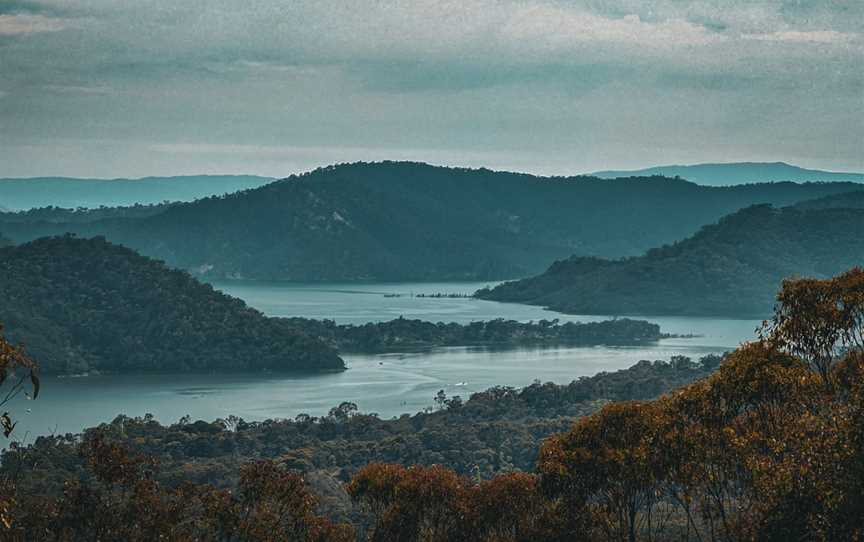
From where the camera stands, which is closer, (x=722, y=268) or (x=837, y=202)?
(x=722, y=268)

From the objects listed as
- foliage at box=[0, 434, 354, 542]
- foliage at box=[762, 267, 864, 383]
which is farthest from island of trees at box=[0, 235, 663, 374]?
foliage at box=[762, 267, 864, 383]

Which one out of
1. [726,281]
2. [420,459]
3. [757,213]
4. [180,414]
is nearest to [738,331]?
[726,281]

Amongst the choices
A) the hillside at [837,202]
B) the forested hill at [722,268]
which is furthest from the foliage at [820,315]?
the hillside at [837,202]

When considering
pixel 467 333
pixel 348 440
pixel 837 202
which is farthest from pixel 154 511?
pixel 837 202

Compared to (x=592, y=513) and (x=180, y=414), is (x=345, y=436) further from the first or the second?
(x=592, y=513)

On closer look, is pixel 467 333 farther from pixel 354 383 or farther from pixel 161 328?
pixel 354 383

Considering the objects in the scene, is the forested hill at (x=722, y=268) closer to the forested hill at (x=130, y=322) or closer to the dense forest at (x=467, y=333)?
the dense forest at (x=467, y=333)
